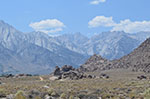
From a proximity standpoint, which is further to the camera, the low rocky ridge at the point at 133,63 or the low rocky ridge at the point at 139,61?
the low rocky ridge at the point at 133,63

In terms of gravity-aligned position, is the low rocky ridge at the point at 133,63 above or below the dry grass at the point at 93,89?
above

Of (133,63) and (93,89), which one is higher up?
(133,63)

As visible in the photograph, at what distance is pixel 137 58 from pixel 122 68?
8.12 m

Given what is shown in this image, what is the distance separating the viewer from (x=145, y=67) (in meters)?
108

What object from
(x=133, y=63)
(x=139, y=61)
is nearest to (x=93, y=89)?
(x=139, y=61)

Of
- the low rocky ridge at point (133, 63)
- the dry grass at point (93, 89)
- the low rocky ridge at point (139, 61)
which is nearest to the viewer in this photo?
the dry grass at point (93, 89)

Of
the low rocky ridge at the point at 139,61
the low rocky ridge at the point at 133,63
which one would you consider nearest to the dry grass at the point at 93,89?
the low rocky ridge at the point at 133,63

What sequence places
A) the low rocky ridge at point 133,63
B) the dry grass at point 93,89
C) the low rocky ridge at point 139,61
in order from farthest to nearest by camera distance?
the low rocky ridge at point 133,63
the low rocky ridge at point 139,61
the dry grass at point 93,89

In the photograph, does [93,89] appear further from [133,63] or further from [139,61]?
[133,63]

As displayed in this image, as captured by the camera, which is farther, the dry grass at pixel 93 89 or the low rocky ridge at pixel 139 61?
the low rocky ridge at pixel 139 61

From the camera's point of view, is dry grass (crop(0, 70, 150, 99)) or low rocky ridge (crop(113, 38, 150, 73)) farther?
low rocky ridge (crop(113, 38, 150, 73))

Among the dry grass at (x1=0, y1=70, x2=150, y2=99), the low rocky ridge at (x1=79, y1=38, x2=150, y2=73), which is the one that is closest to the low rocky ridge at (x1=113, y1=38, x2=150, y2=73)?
the low rocky ridge at (x1=79, y1=38, x2=150, y2=73)

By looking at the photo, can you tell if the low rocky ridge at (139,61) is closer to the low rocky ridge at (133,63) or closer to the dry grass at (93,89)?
the low rocky ridge at (133,63)

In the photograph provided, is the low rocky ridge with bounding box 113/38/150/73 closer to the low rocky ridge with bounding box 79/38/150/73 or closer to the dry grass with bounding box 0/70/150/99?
the low rocky ridge with bounding box 79/38/150/73
